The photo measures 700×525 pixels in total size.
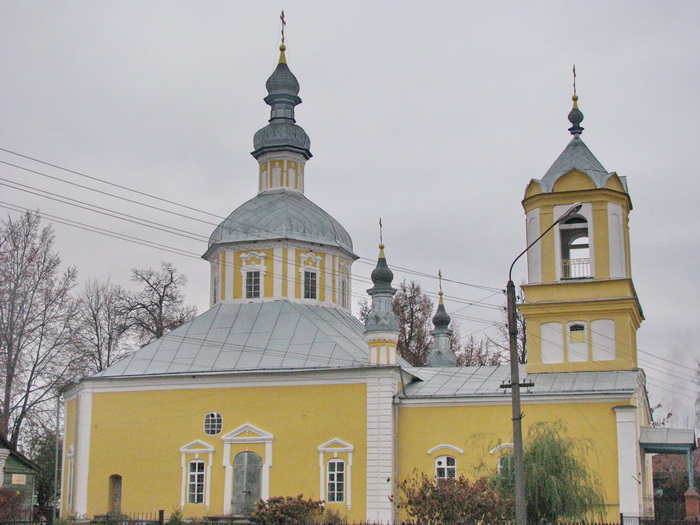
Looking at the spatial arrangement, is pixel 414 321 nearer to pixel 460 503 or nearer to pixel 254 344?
pixel 254 344

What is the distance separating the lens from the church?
27.1 meters

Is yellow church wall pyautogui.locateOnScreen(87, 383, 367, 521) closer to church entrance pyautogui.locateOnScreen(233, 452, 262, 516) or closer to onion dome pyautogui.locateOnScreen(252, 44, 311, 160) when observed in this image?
church entrance pyautogui.locateOnScreen(233, 452, 262, 516)

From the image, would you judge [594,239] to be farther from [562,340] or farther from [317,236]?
[317,236]

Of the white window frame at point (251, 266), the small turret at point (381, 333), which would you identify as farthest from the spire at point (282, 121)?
the small turret at point (381, 333)

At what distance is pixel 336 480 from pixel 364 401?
2.34 metres

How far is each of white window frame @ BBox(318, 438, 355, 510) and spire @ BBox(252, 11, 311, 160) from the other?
1207 cm

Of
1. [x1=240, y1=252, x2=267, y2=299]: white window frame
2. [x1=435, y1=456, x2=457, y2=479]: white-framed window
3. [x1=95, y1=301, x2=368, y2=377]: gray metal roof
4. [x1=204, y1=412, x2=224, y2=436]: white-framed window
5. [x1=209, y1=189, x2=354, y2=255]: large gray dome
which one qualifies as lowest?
[x1=435, y1=456, x2=457, y2=479]: white-framed window

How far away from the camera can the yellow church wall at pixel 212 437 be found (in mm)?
28125

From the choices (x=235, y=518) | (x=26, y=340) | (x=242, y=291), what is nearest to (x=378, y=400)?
(x=235, y=518)

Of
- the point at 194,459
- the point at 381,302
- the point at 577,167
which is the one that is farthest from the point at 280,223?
the point at 577,167

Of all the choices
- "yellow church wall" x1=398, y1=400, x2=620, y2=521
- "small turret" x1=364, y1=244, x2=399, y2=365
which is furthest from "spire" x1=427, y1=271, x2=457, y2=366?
"yellow church wall" x1=398, y1=400, x2=620, y2=521

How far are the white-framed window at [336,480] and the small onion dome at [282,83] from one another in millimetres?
14763

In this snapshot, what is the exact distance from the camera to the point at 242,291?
3288 centimetres

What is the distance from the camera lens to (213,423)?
29.2m
